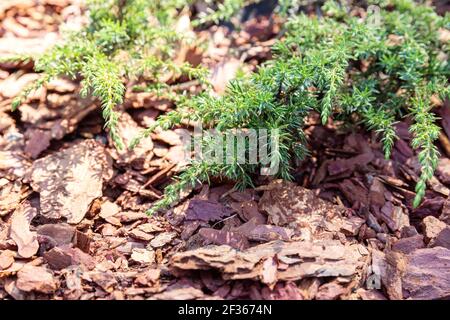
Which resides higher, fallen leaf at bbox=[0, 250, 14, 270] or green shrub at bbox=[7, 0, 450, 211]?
green shrub at bbox=[7, 0, 450, 211]

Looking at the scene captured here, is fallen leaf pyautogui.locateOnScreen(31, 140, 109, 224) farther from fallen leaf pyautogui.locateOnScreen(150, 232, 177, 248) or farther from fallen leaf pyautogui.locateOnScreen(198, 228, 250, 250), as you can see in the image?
fallen leaf pyautogui.locateOnScreen(198, 228, 250, 250)

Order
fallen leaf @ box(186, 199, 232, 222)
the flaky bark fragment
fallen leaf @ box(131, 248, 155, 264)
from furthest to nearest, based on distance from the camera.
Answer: fallen leaf @ box(186, 199, 232, 222), fallen leaf @ box(131, 248, 155, 264), the flaky bark fragment

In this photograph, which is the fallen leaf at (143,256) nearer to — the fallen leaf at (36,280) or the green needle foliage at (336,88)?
the green needle foliage at (336,88)

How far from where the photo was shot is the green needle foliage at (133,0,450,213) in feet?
7.81

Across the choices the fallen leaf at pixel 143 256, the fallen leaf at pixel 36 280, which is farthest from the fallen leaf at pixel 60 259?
the fallen leaf at pixel 143 256

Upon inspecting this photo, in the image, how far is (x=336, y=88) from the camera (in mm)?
2469

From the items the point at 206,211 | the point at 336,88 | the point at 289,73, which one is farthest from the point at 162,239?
the point at 336,88

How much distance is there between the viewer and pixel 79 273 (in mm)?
2215

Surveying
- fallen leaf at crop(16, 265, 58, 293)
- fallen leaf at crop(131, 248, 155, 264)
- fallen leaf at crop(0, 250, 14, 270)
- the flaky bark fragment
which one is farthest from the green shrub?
fallen leaf at crop(0, 250, 14, 270)

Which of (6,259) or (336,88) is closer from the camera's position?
(6,259)

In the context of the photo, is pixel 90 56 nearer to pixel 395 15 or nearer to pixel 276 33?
pixel 276 33

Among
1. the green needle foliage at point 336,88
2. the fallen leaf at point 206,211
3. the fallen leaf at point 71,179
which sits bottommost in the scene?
the fallen leaf at point 206,211

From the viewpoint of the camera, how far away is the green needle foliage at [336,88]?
238 cm

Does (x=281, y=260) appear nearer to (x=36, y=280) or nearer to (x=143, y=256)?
(x=143, y=256)
